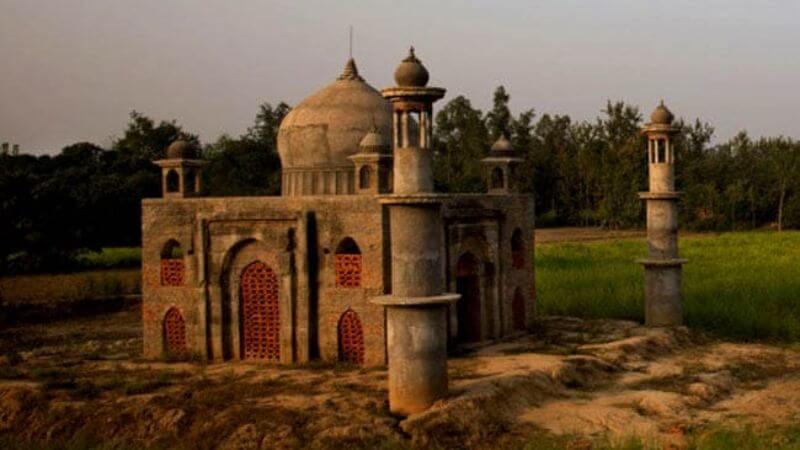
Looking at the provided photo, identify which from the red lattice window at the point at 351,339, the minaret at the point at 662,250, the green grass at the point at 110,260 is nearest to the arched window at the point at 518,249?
the minaret at the point at 662,250

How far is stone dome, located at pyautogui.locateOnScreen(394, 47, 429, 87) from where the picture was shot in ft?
45.6

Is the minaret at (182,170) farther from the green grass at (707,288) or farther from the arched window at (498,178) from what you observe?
the green grass at (707,288)

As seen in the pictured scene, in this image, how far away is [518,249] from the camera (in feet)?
69.3

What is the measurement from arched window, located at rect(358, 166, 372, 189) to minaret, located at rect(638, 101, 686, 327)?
7053 millimetres

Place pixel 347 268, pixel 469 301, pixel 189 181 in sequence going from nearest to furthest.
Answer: pixel 347 268 → pixel 469 301 → pixel 189 181

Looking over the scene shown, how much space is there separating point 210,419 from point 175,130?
40360mm

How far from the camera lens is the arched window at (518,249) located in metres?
21.0

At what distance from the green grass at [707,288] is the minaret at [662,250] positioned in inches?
48.1

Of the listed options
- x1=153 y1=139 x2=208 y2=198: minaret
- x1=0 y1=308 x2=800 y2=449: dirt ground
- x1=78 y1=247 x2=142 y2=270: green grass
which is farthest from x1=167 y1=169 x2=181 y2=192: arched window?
x1=78 y1=247 x2=142 y2=270: green grass

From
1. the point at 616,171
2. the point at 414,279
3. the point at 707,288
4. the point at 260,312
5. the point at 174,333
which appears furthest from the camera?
the point at 616,171

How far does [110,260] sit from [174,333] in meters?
19.2

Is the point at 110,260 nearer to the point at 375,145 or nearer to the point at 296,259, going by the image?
the point at 296,259

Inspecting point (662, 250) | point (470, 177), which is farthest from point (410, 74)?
point (470, 177)

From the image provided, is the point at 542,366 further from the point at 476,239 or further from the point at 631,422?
the point at 476,239
